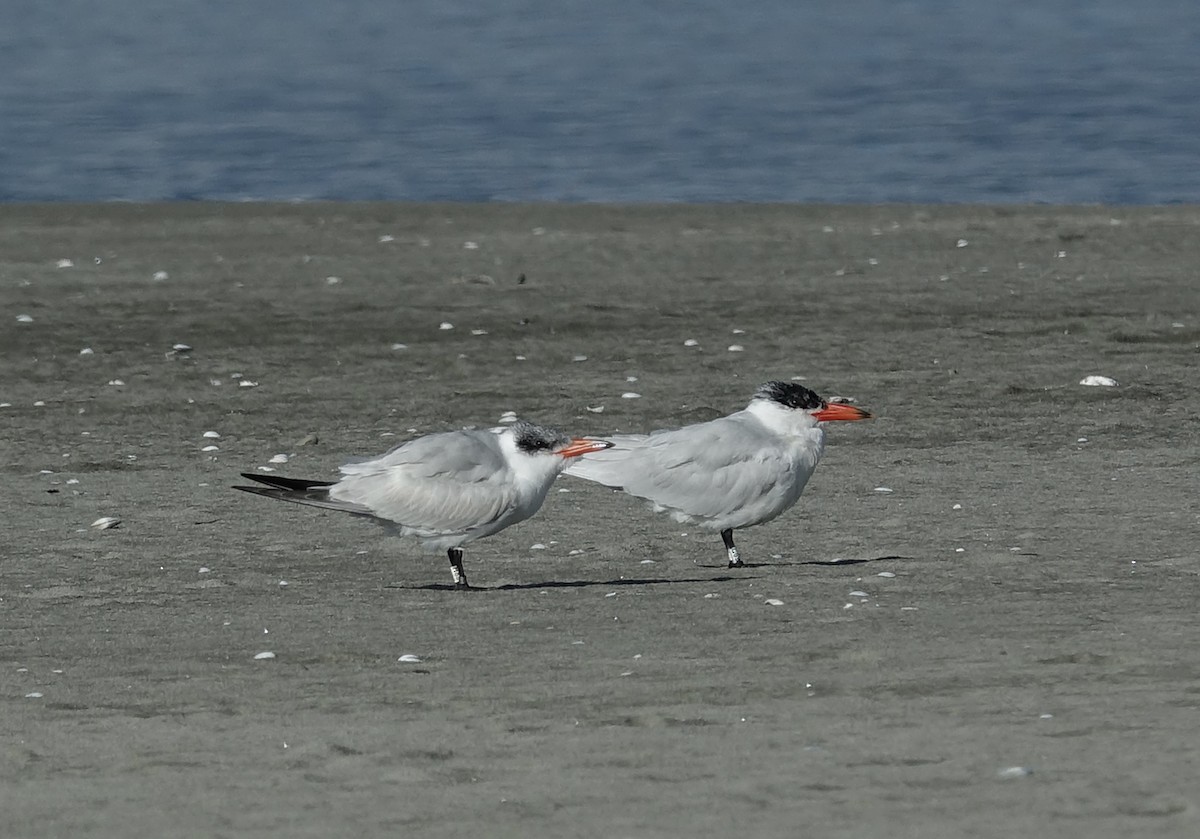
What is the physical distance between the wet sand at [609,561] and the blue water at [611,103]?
5742mm

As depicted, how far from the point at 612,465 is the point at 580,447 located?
0.41m

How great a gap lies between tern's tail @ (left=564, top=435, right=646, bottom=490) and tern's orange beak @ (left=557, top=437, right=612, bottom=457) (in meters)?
0.20

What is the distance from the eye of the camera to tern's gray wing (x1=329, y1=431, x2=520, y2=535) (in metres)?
7.48

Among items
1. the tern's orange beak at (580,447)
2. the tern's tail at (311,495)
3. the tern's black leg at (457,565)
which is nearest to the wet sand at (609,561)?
the tern's black leg at (457,565)

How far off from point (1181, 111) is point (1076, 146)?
3910mm

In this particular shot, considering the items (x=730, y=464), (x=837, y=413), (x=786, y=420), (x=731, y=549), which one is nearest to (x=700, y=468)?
(x=730, y=464)

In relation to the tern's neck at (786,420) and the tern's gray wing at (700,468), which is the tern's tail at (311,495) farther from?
the tern's neck at (786,420)

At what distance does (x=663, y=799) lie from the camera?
4.87 metres

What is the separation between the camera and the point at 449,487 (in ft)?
24.6

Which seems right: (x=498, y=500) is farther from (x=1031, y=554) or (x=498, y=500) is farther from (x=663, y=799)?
(x=663, y=799)

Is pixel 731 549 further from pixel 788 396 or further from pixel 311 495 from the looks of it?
pixel 311 495

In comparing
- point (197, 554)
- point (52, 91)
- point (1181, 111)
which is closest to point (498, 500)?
point (197, 554)

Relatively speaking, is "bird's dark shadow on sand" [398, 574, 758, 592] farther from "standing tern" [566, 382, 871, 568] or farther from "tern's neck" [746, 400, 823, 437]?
"tern's neck" [746, 400, 823, 437]

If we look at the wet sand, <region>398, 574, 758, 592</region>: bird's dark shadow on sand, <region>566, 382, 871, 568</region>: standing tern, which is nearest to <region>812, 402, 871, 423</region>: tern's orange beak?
<region>566, 382, 871, 568</region>: standing tern
